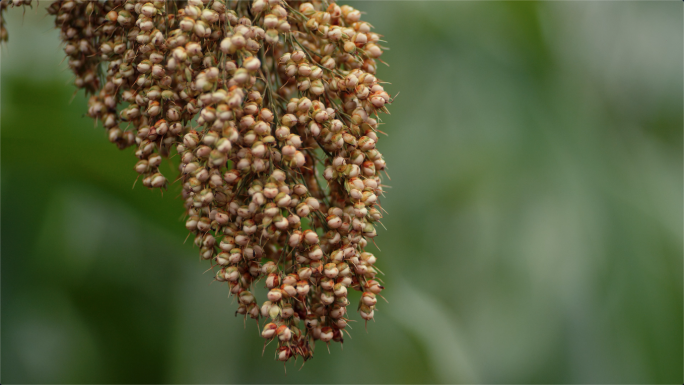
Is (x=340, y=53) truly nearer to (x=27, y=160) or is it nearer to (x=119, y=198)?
(x=119, y=198)

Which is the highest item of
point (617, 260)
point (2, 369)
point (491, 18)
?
point (491, 18)

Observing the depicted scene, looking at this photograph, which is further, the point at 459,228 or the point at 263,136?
the point at 459,228

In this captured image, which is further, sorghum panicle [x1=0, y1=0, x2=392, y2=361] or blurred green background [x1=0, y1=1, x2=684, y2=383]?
blurred green background [x1=0, y1=1, x2=684, y2=383]

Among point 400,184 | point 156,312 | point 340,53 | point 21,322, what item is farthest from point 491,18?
point 21,322

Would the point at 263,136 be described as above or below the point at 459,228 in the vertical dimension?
above

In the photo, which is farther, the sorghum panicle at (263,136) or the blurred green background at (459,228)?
the blurred green background at (459,228)
